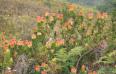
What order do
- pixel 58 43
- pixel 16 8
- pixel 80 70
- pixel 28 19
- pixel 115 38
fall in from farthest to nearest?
1. pixel 16 8
2. pixel 28 19
3. pixel 115 38
4. pixel 58 43
5. pixel 80 70

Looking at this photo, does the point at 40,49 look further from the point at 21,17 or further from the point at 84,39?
the point at 21,17

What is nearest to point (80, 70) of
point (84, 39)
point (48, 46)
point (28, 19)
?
point (48, 46)

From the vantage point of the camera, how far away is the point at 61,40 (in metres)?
6.80

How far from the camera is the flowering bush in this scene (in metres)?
6.43

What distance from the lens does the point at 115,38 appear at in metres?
7.31

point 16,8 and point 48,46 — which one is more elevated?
point 48,46

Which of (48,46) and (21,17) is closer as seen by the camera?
(48,46)

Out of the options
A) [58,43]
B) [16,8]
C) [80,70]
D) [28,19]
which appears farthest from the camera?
[16,8]

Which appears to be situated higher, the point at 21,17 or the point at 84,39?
the point at 84,39

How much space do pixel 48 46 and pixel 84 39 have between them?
2.91 feet

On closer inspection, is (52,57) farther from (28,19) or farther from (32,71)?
(28,19)

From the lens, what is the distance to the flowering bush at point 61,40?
6.43 meters

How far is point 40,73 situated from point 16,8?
20.3 metres

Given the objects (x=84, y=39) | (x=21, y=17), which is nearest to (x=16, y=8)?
(x=21, y=17)
